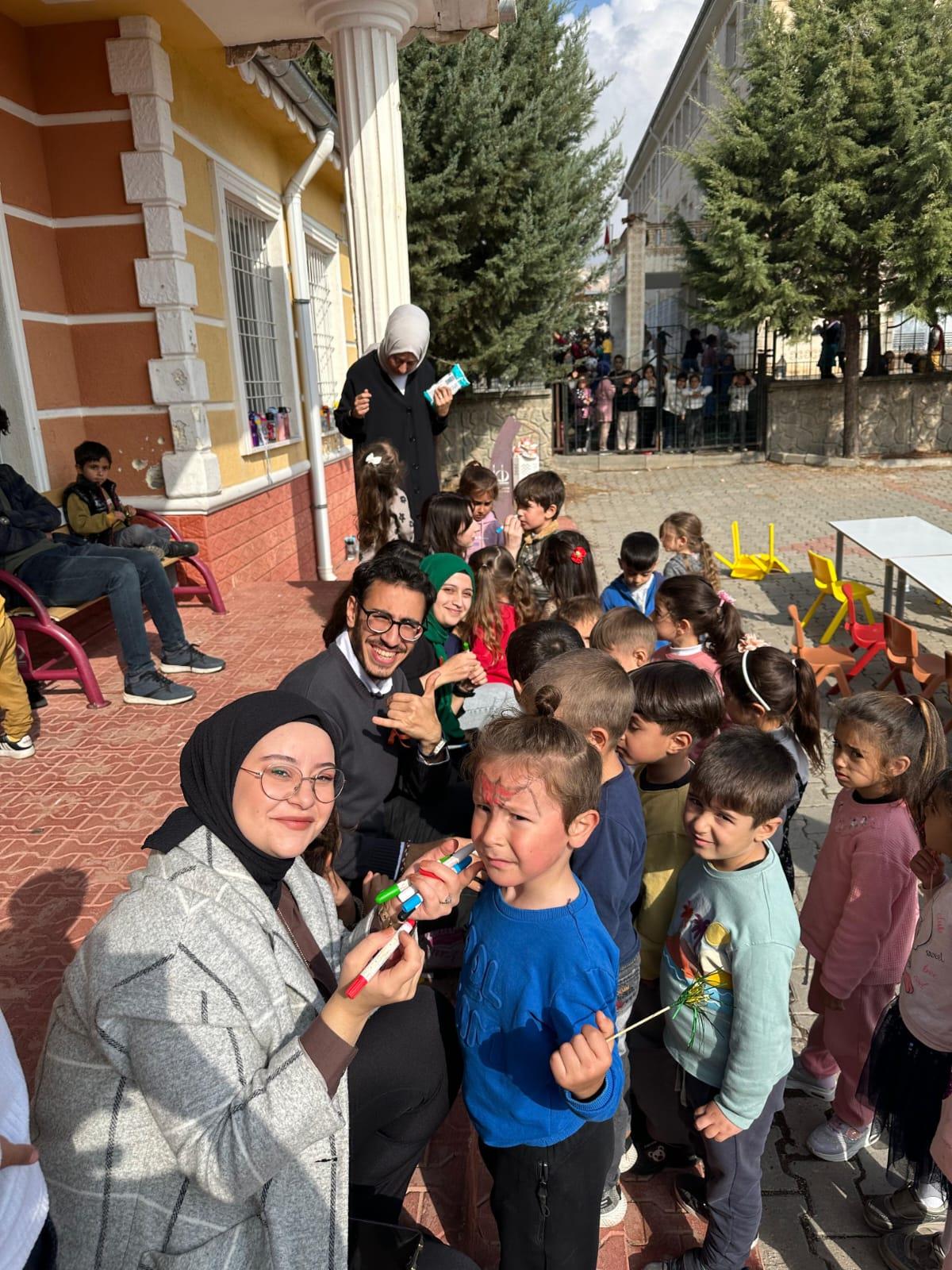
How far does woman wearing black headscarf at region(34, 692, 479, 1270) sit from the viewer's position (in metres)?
1.55

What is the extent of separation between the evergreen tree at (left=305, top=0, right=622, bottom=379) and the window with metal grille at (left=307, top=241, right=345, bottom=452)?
278 cm

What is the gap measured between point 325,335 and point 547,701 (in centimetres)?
1155

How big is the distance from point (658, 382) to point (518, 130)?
6430 millimetres

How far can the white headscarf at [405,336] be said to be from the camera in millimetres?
5340

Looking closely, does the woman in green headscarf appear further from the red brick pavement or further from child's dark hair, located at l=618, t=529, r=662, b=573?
the red brick pavement

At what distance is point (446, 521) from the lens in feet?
14.8

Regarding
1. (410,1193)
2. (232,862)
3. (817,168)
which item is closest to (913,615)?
(410,1193)

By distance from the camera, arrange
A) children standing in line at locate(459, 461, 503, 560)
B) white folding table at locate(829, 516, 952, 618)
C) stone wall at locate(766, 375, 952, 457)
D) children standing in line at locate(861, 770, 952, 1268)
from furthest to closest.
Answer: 1. stone wall at locate(766, 375, 952, 457)
2. white folding table at locate(829, 516, 952, 618)
3. children standing in line at locate(459, 461, 503, 560)
4. children standing in line at locate(861, 770, 952, 1268)

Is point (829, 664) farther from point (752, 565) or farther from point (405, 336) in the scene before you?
point (752, 565)

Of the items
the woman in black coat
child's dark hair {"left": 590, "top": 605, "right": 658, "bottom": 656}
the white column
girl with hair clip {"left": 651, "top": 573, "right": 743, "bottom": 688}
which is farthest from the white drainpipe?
child's dark hair {"left": 590, "top": 605, "right": 658, "bottom": 656}

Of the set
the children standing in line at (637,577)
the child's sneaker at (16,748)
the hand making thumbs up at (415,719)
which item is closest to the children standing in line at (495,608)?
the children standing in line at (637,577)

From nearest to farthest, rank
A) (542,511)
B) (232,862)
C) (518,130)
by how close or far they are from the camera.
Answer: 1. (232,862)
2. (542,511)
3. (518,130)

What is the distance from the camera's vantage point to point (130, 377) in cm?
686

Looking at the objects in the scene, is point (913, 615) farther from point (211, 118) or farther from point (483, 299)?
point (483, 299)
